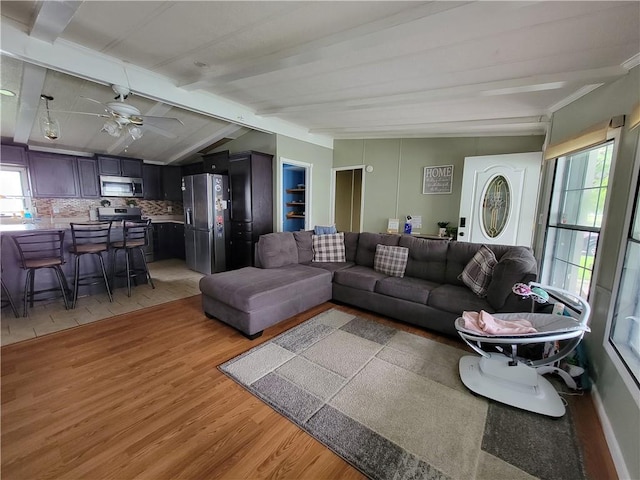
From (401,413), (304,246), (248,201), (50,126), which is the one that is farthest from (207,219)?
(401,413)

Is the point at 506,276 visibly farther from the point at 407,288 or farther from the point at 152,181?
the point at 152,181

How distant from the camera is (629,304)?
1762 millimetres

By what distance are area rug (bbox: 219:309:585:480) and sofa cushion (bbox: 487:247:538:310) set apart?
1.98 feet

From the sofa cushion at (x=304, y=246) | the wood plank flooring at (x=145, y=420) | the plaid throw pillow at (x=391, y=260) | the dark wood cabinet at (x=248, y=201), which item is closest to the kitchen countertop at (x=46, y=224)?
the wood plank flooring at (x=145, y=420)

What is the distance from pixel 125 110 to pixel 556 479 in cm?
412

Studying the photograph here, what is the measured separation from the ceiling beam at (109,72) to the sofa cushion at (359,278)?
269cm

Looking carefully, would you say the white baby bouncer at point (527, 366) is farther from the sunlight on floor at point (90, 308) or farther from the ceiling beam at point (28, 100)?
the ceiling beam at point (28, 100)

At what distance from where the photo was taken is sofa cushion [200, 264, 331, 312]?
254 cm

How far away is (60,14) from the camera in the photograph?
1.84 metres

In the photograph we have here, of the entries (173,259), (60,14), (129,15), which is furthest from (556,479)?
(173,259)

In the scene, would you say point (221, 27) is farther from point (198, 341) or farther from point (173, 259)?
point (173, 259)

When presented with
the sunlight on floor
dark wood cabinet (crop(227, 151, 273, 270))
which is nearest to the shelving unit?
dark wood cabinet (crop(227, 151, 273, 270))

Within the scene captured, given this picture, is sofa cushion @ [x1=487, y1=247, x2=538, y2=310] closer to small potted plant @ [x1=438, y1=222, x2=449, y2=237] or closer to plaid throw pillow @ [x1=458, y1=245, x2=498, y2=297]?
plaid throw pillow @ [x1=458, y1=245, x2=498, y2=297]

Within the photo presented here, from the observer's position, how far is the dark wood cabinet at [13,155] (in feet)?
14.1
